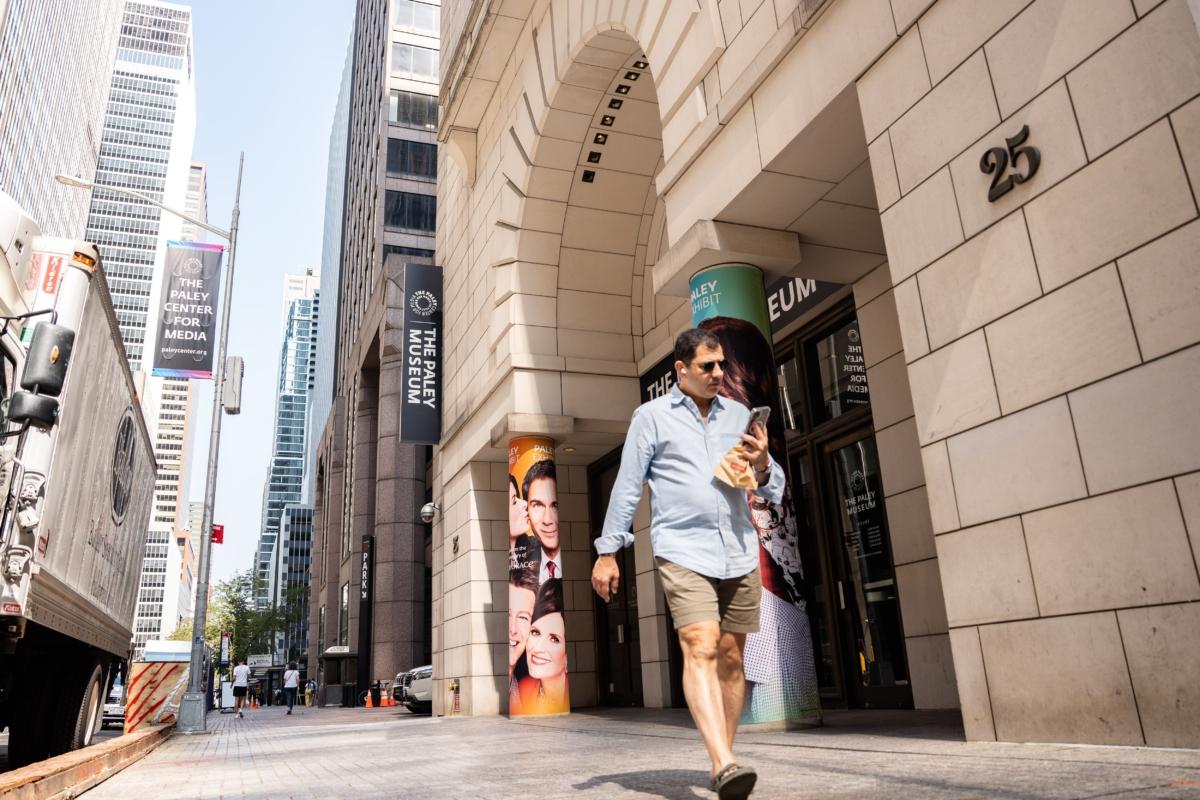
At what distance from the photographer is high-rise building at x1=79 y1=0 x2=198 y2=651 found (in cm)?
13712

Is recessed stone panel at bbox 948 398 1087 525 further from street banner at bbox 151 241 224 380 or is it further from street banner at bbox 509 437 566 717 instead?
street banner at bbox 151 241 224 380

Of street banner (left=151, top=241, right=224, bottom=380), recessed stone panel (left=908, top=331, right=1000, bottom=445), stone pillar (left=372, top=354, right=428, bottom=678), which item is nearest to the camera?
recessed stone panel (left=908, top=331, right=1000, bottom=445)

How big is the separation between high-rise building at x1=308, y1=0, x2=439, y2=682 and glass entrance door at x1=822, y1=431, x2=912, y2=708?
61.4ft

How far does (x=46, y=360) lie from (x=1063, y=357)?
6088 millimetres

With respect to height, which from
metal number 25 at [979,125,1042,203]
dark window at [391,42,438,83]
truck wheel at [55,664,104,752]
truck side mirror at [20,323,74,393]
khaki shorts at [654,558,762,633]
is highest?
dark window at [391,42,438,83]

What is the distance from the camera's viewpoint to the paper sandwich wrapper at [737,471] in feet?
12.1

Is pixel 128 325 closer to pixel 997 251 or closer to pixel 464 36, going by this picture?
pixel 464 36

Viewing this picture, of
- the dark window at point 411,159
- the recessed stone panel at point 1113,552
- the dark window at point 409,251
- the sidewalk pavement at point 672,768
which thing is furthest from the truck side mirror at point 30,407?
the dark window at point 411,159

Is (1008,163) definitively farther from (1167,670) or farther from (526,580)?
(526,580)

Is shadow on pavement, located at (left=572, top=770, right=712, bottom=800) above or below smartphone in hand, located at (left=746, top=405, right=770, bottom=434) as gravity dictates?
below

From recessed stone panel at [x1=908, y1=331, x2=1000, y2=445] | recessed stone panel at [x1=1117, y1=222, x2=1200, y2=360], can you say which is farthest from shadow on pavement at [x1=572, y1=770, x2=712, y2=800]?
recessed stone panel at [x1=1117, y1=222, x2=1200, y2=360]

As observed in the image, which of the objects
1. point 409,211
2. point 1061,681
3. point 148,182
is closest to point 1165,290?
point 1061,681

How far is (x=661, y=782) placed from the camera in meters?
4.03

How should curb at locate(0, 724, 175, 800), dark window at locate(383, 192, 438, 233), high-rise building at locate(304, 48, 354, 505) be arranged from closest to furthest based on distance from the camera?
1. curb at locate(0, 724, 175, 800)
2. dark window at locate(383, 192, 438, 233)
3. high-rise building at locate(304, 48, 354, 505)
